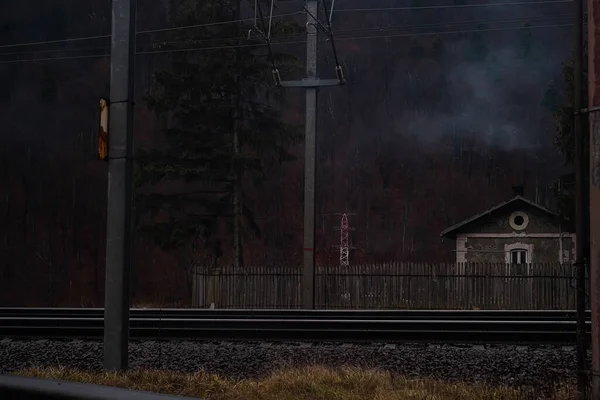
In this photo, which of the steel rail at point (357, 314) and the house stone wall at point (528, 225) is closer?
the steel rail at point (357, 314)

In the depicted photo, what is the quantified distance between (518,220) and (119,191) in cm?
2705

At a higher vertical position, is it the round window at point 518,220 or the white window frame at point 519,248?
the round window at point 518,220

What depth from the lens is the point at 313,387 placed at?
6.56 metres

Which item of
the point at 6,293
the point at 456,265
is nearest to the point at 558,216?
the point at 456,265

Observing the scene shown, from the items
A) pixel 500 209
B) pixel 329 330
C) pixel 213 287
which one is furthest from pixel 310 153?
pixel 500 209

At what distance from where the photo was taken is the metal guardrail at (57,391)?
3.81 m

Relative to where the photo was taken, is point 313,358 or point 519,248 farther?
point 519,248

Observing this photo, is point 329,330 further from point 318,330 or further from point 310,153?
point 310,153

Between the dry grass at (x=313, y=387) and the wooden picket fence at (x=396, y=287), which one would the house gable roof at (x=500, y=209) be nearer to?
the wooden picket fence at (x=396, y=287)

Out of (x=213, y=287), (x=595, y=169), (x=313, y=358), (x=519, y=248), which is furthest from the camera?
(x=519, y=248)

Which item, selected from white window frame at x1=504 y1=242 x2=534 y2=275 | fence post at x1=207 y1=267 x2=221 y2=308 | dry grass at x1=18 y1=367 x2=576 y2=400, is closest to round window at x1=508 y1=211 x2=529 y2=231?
white window frame at x1=504 y1=242 x2=534 y2=275

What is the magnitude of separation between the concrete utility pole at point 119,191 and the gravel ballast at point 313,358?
134cm

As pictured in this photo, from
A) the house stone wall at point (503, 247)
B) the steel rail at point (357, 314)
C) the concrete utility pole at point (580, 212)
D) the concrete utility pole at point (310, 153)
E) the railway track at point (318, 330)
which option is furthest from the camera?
the house stone wall at point (503, 247)

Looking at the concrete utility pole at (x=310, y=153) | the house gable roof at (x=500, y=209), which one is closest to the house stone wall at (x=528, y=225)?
the house gable roof at (x=500, y=209)
